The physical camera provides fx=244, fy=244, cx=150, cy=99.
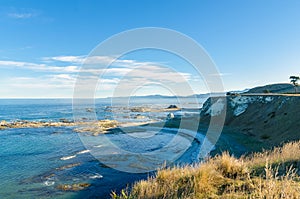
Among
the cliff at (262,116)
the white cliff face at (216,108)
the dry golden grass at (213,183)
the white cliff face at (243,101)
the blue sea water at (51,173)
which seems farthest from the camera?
the white cliff face at (216,108)

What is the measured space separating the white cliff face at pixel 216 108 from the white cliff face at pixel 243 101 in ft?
8.55

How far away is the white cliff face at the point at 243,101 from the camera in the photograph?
46044 millimetres

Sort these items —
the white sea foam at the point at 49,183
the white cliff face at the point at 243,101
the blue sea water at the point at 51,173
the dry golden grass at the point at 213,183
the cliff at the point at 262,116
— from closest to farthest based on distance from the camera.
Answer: the dry golden grass at the point at 213,183 < the blue sea water at the point at 51,173 < the white sea foam at the point at 49,183 < the cliff at the point at 262,116 < the white cliff face at the point at 243,101

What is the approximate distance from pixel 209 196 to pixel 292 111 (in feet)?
107

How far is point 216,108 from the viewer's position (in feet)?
187

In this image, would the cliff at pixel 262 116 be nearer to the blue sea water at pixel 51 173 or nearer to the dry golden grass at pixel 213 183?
the blue sea water at pixel 51 173

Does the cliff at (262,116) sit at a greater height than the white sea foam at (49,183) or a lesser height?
greater

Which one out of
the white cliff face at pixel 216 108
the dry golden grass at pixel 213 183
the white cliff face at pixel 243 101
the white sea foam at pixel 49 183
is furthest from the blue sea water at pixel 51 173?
the white cliff face at pixel 216 108

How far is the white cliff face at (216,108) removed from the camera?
55.5m

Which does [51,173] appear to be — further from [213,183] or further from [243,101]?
[243,101]

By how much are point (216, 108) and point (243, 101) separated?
22.6 ft

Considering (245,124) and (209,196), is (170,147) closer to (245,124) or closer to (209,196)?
(245,124)

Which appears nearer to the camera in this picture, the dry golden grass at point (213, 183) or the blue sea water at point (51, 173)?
the dry golden grass at point (213, 183)

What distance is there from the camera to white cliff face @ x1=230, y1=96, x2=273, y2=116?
4604 centimetres
